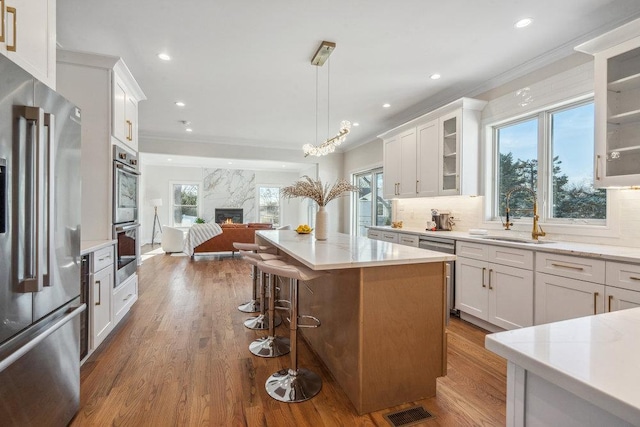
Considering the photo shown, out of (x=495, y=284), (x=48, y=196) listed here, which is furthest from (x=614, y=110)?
(x=48, y=196)

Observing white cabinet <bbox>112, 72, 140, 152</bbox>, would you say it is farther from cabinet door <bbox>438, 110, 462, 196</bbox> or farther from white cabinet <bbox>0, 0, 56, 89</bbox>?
cabinet door <bbox>438, 110, 462, 196</bbox>

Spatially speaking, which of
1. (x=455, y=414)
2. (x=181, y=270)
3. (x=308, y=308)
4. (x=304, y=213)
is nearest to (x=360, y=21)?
(x=308, y=308)

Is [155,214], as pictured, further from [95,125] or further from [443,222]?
[443,222]

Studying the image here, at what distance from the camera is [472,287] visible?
3133 mm

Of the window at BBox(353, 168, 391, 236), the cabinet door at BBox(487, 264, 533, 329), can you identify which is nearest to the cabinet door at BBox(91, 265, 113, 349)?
the cabinet door at BBox(487, 264, 533, 329)

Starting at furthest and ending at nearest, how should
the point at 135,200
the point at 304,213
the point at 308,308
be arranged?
the point at 304,213
the point at 135,200
the point at 308,308

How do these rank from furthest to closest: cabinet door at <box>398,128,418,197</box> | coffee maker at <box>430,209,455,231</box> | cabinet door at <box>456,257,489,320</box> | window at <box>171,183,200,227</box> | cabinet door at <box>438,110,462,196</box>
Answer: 1. window at <box>171,183,200,227</box>
2. cabinet door at <box>398,128,418,197</box>
3. coffee maker at <box>430,209,455,231</box>
4. cabinet door at <box>438,110,462,196</box>
5. cabinet door at <box>456,257,489,320</box>

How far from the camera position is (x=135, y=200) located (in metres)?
3.41

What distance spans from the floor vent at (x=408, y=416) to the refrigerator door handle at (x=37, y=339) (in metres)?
1.76

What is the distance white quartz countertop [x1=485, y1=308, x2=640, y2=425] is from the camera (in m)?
0.46

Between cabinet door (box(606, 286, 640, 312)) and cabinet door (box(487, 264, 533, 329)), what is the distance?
20.9 inches

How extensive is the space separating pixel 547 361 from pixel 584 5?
118 inches

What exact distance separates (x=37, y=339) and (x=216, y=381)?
1103mm

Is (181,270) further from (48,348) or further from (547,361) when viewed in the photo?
(547,361)
